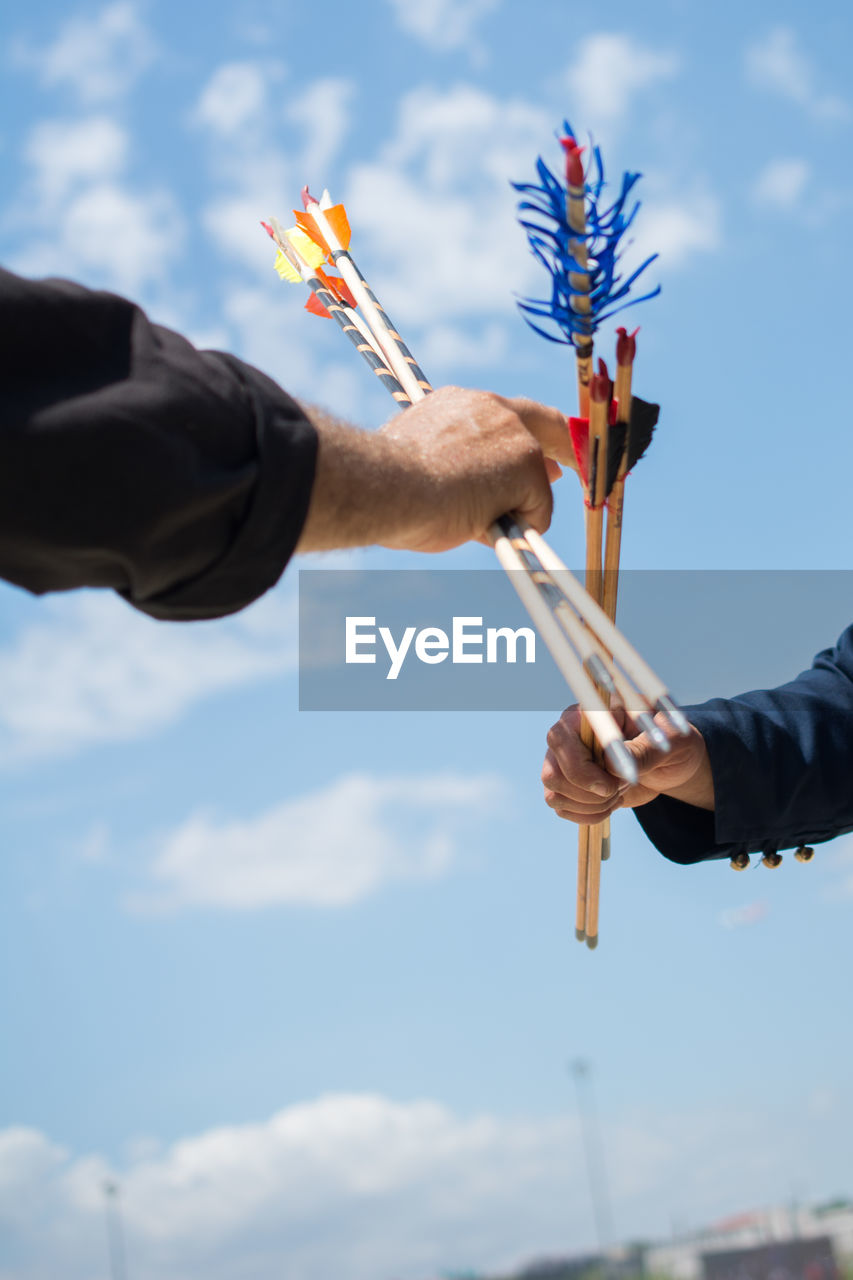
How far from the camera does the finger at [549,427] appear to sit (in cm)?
205

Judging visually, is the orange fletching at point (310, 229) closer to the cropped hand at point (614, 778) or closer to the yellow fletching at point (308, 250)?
the yellow fletching at point (308, 250)

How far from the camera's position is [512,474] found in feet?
6.07

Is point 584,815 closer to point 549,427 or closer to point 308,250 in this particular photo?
point 549,427

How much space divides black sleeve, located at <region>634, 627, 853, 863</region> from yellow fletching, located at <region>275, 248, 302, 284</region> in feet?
4.43

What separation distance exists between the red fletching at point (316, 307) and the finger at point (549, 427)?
0.92m

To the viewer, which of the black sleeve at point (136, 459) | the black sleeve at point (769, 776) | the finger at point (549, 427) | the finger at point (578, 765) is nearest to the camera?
the black sleeve at point (136, 459)

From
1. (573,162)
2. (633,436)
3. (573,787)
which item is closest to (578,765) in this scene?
(573,787)

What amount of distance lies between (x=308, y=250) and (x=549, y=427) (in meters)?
1.12

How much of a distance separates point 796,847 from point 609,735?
4.47ft

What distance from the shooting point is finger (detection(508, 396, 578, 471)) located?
205cm

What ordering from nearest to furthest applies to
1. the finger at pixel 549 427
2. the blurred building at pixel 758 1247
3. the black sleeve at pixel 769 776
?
the finger at pixel 549 427 < the black sleeve at pixel 769 776 < the blurred building at pixel 758 1247

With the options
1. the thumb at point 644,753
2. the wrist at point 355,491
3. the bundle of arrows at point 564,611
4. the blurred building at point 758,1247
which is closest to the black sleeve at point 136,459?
the wrist at point 355,491

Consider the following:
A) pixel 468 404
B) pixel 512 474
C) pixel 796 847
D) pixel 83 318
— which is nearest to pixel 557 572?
pixel 512 474

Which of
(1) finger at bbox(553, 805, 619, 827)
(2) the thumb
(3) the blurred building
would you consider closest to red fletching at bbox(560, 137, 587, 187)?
(2) the thumb
